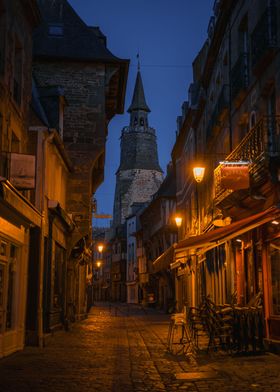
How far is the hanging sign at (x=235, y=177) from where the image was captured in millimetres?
13250

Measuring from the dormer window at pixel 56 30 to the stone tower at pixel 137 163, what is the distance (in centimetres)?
7176

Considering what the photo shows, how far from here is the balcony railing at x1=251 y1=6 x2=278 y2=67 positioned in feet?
43.0

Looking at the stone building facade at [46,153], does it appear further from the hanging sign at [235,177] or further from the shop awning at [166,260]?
the hanging sign at [235,177]

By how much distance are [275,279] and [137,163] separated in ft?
307

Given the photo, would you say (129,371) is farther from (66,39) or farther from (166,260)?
(66,39)

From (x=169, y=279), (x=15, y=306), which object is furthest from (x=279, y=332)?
(x=169, y=279)

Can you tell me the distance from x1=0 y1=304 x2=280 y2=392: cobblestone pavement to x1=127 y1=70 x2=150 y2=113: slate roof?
345 ft

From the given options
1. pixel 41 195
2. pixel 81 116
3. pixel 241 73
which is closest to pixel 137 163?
pixel 81 116

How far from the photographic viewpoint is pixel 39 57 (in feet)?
84.4

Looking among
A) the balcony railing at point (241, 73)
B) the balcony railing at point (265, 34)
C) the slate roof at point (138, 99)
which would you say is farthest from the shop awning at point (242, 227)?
the slate roof at point (138, 99)

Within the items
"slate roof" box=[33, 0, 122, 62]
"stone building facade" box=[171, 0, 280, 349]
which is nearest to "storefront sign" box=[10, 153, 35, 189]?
"stone building facade" box=[171, 0, 280, 349]

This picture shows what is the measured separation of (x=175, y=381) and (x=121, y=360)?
311cm

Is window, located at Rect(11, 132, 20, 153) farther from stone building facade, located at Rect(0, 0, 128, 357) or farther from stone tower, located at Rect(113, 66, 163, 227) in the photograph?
stone tower, located at Rect(113, 66, 163, 227)

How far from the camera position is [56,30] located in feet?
88.0
